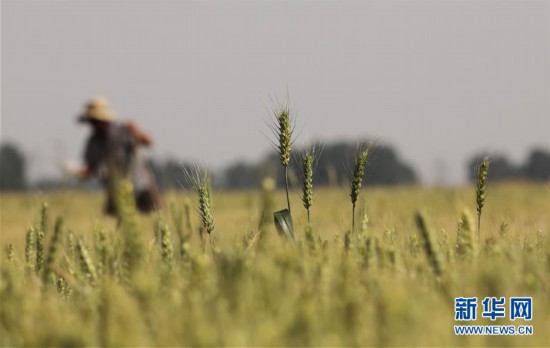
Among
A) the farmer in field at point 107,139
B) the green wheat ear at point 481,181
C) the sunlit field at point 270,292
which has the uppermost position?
the farmer in field at point 107,139

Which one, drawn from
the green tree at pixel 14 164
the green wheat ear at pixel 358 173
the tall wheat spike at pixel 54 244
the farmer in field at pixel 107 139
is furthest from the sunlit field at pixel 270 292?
the green tree at pixel 14 164

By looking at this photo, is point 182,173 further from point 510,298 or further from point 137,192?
point 137,192

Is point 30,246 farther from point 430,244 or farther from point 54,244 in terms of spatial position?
point 430,244

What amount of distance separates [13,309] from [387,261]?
903 mm

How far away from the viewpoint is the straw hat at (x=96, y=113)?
9398 mm

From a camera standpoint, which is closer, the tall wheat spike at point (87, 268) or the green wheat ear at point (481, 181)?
the tall wheat spike at point (87, 268)

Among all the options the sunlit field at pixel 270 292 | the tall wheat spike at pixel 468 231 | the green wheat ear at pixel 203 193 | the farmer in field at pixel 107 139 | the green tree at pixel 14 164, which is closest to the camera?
the sunlit field at pixel 270 292

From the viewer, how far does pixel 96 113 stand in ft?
30.8

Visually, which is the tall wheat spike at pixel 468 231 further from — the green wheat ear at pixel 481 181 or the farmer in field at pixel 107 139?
the farmer in field at pixel 107 139

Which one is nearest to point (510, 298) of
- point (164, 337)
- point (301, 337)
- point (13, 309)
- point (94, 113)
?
point (301, 337)

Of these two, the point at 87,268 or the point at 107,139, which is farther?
the point at 107,139

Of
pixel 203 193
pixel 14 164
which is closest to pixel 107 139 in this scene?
pixel 203 193

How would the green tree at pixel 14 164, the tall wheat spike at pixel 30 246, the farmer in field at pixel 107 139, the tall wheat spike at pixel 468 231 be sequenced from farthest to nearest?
the green tree at pixel 14 164 < the farmer in field at pixel 107 139 < the tall wheat spike at pixel 30 246 < the tall wheat spike at pixel 468 231

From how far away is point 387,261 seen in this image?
1841 mm
